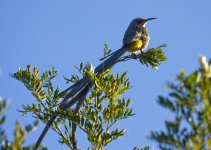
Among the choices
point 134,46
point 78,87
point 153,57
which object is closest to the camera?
point 78,87

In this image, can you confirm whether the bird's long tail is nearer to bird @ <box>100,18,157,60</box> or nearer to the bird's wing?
bird @ <box>100,18,157,60</box>

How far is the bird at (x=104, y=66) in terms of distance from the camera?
343 cm

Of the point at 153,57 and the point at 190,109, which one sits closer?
the point at 190,109

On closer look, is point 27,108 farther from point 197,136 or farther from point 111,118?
point 197,136

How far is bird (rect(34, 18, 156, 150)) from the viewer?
3430 mm

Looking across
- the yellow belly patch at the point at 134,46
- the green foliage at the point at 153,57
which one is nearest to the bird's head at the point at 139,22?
the yellow belly patch at the point at 134,46

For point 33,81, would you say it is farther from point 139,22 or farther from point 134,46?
point 139,22

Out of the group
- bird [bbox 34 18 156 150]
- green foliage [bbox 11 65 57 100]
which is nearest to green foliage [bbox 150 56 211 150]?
bird [bbox 34 18 156 150]

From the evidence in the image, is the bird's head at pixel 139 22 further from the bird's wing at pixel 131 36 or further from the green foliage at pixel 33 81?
the green foliage at pixel 33 81

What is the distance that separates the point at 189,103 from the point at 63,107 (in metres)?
1.55

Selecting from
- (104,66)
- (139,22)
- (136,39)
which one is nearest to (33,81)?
(104,66)

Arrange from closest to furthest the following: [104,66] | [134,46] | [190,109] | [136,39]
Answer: [190,109] < [104,66] < [134,46] < [136,39]

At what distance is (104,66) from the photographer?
416 cm

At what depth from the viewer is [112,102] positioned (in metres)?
3.91
